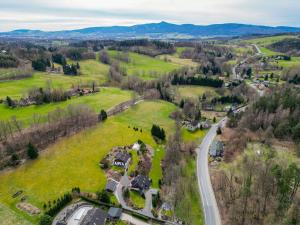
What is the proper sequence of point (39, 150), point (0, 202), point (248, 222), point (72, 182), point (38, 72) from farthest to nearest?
point (38, 72) → point (39, 150) → point (72, 182) → point (0, 202) → point (248, 222)

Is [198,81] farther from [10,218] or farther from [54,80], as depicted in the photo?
[10,218]

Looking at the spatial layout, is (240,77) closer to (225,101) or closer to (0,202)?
(225,101)

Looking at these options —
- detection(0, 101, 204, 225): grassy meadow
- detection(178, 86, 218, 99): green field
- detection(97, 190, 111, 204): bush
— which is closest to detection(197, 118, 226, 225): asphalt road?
detection(0, 101, 204, 225): grassy meadow

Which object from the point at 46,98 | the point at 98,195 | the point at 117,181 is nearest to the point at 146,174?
the point at 117,181

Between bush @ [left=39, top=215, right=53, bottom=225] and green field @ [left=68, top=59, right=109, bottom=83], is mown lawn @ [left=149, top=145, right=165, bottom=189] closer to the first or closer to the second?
bush @ [left=39, top=215, right=53, bottom=225]

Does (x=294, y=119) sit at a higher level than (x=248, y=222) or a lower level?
higher

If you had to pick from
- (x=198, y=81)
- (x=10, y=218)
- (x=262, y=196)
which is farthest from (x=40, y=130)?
(x=198, y=81)

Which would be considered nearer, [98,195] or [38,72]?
[98,195]
